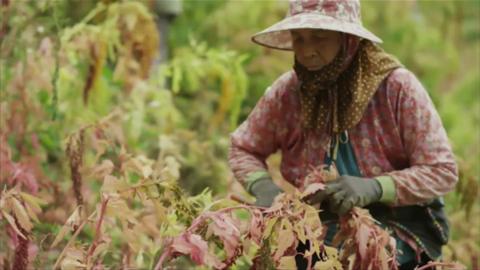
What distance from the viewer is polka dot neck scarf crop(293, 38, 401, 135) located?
2.99 m

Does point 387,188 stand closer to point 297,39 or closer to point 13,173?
point 297,39

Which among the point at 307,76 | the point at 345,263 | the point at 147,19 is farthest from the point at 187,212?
the point at 147,19

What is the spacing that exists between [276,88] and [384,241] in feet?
3.04

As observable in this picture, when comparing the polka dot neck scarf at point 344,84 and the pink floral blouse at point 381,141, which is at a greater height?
the polka dot neck scarf at point 344,84

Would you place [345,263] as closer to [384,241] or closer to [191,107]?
[384,241]

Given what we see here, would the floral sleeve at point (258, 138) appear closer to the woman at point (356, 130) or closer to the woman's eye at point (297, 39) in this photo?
the woman at point (356, 130)

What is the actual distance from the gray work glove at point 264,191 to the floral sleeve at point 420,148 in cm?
42

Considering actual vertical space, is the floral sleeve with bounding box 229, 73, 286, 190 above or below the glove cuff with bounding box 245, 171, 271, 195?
above

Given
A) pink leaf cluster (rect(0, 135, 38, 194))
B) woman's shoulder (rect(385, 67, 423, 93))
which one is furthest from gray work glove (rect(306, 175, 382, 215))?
pink leaf cluster (rect(0, 135, 38, 194))

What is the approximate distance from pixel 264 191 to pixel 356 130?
1.27 ft

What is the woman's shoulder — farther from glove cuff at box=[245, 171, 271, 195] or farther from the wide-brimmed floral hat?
glove cuff at box=[245, 171, 271, 195]

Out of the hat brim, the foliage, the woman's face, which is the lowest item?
the foliage

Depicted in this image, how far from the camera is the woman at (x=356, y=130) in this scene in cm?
290

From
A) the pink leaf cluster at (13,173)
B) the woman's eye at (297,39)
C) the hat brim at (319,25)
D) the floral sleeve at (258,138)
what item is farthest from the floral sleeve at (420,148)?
the pink leaf cluster at (13,173)
